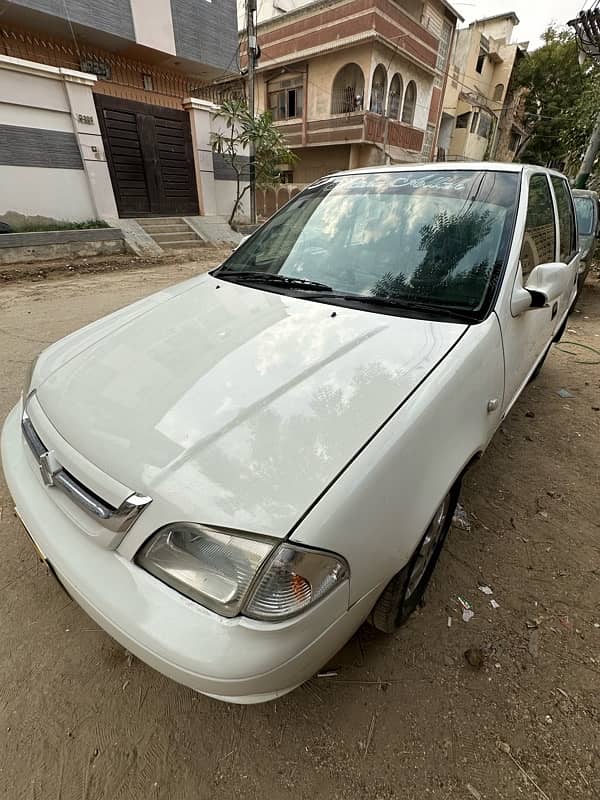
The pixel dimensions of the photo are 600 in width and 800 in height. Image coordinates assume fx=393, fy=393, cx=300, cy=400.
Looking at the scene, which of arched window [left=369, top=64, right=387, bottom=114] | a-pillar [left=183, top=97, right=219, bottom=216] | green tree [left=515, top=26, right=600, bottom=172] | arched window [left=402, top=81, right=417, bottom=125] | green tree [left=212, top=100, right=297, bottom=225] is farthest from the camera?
green tree [left=515, top=26, right=600, bottom=172]

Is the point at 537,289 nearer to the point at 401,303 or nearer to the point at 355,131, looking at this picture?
the point at 401,303

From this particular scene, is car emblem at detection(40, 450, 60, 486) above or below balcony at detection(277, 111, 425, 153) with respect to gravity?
below

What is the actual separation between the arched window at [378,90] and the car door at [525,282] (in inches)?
710

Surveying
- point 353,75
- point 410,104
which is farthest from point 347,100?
point 410,104

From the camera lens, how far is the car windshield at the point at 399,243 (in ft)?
5.71

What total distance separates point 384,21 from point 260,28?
614cm

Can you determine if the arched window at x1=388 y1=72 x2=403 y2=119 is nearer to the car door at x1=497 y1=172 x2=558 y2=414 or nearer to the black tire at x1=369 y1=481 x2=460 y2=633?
the car door at x1=497 y1=172 x2=558 y2=414

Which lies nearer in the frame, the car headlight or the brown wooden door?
the car headlight

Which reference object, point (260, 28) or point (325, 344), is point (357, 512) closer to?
point (325, 344)

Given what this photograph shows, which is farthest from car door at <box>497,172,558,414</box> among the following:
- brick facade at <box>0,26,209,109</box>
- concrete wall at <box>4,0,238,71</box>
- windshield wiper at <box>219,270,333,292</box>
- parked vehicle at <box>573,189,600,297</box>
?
brick facade at <box>0,26,209,109</box>

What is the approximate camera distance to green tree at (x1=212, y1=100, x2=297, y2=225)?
10.0 metres

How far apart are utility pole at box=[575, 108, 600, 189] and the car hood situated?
926cm

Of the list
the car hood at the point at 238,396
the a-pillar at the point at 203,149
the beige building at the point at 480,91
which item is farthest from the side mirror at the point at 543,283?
the beige building at the point at 480,91

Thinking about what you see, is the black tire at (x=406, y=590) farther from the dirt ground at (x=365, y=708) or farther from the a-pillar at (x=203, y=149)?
the a-pillar at (x=203, y=149)
